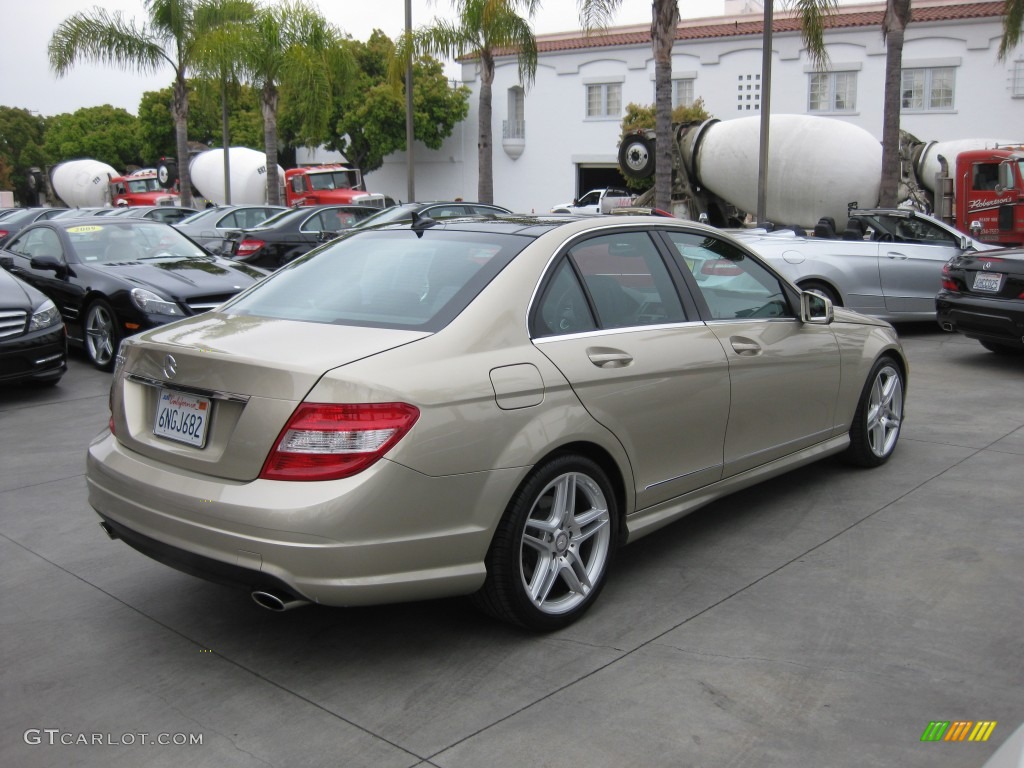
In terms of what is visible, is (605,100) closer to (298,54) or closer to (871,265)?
(298,54)

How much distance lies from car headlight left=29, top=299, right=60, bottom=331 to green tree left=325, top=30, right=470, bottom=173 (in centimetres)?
3631

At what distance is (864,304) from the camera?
450 inches

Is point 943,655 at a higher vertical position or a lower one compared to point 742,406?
lower

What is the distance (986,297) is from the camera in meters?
9.52

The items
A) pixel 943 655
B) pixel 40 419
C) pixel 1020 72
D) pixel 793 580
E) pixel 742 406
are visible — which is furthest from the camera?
pixel 1020 72

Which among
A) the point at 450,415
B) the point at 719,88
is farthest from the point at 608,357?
the point at 719,88

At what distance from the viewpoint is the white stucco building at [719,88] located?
3297cm

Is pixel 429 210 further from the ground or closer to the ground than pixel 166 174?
closer to the ground

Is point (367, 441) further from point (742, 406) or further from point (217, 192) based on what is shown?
point (217, 192)

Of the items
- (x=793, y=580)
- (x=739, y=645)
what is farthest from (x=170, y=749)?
(x=793, y=580)

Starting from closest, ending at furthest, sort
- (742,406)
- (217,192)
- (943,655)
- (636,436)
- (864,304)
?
(943,655), (636,436), (742,406), (864,304), (217,192)

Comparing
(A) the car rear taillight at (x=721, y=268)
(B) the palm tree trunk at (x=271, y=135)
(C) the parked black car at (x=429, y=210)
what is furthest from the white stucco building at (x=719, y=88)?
(A) the car rear taillight at (x=721, y=268)

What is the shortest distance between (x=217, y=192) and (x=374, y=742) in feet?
128

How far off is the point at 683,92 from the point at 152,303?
109ft
